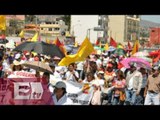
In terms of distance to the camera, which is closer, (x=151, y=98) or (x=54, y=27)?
(x=151, y=98)

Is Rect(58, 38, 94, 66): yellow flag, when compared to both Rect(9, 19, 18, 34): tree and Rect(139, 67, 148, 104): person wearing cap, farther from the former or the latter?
Rect(9, 19, 18, 34): tree

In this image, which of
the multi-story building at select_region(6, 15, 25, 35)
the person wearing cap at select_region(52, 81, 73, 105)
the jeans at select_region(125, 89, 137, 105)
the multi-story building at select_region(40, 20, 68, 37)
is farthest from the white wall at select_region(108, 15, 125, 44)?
the person wearing cap at select_region(52, 81, 73, 105)

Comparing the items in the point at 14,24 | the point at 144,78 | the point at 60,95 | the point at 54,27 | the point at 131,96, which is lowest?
the point at 54,27

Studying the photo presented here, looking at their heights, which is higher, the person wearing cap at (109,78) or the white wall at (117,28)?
the person wearing cap at (109,78)

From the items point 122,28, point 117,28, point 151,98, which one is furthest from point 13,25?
point 151,98

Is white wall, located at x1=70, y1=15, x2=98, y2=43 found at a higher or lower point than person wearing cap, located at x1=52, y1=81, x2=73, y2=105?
lower

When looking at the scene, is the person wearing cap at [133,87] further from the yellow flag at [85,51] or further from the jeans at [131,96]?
the yellow flag at [85,51]

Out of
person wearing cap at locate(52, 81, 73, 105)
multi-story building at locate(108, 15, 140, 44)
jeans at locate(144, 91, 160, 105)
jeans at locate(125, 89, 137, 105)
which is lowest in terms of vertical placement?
multi-story building at locate(108, 15, 140, 44)

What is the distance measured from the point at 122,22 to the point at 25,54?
412 ft

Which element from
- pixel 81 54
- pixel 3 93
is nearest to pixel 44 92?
pixel 3 93

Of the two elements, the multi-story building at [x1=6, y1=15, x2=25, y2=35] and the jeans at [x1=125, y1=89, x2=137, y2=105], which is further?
the multi-story building at [x1=6, y1=15, x2=25, y2=35]

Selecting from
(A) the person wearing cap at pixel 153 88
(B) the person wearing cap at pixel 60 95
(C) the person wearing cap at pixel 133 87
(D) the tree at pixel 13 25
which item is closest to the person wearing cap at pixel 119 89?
(C) the person wearing cap at pixel 133 87

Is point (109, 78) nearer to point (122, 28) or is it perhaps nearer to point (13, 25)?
point (13, 25)
